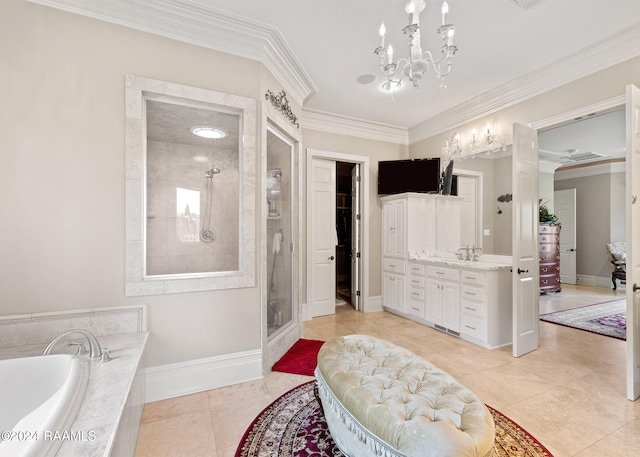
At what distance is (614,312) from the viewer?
14.8ft

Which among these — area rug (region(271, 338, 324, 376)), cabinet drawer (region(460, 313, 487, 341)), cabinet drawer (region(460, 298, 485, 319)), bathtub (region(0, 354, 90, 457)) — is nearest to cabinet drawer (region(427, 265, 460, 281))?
cabinet drawer (region(460, 298, 485, 319))

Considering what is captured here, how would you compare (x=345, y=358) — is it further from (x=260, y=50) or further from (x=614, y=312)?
(x=614, y=312)

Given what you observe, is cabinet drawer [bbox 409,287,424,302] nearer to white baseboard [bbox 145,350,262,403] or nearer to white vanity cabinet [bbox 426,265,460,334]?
white vanity cabinet [bbox 426,265,460,334]

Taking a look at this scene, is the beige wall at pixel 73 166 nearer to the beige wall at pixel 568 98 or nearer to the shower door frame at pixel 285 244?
the shower door frame at pixel 285 244

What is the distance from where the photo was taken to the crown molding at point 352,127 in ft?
14.2

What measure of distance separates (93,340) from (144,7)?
2.40m

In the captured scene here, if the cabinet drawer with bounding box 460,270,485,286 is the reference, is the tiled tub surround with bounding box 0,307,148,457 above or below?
below

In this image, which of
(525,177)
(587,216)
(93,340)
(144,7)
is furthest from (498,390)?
(587,216)

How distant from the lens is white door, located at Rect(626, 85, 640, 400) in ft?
7.26

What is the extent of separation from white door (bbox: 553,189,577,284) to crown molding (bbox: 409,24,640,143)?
4259 millimetres

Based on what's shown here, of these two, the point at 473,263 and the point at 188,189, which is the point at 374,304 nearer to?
the point at 473,263

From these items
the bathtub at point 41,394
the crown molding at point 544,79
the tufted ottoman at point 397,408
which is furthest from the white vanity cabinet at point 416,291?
the bathtub at point 41,394

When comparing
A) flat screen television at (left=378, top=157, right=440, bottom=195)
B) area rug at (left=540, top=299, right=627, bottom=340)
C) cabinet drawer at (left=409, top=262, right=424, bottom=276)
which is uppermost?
flat screen television at (left=378, top=157, right=440, bottom=195)

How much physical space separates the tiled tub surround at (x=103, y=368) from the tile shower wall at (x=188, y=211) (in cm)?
46
